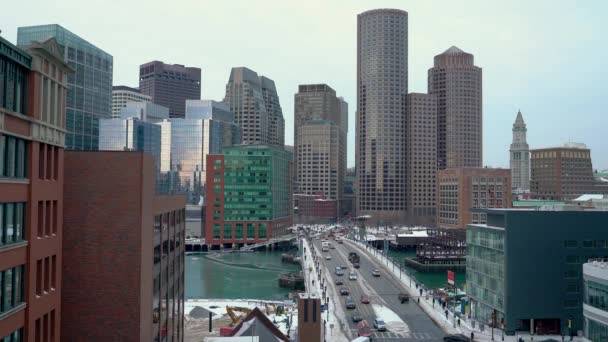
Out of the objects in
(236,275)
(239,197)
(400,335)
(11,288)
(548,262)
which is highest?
(11,288)

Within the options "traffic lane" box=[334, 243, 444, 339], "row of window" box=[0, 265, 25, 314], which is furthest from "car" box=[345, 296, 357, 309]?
"row of window" box=[0, 265, 25, 314]

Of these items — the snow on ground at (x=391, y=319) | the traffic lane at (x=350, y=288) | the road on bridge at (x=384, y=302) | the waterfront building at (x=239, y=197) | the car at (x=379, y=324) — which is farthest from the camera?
the waterfront building at (x=239, y=197)

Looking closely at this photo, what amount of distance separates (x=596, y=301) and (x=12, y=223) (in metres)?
48.1

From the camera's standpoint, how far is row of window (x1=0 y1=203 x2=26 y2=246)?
62.5ft

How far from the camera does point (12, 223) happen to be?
19.8 meters

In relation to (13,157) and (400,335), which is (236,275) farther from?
(13,157)

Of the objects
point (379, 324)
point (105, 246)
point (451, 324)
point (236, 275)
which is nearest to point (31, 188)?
point (105, 246)

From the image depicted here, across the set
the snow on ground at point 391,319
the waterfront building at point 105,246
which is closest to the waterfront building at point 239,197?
the snow on ground at point 391,319

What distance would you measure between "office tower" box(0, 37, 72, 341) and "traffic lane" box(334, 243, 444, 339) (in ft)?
156

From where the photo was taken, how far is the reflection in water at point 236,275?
351 ft

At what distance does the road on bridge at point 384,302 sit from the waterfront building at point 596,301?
47.5ft

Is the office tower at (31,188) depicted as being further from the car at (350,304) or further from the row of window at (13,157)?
the car at (350,304)

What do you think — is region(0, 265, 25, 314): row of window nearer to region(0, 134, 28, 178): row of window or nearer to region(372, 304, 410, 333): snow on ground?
region(0, 134, 28, 178): row of window

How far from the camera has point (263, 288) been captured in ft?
369
